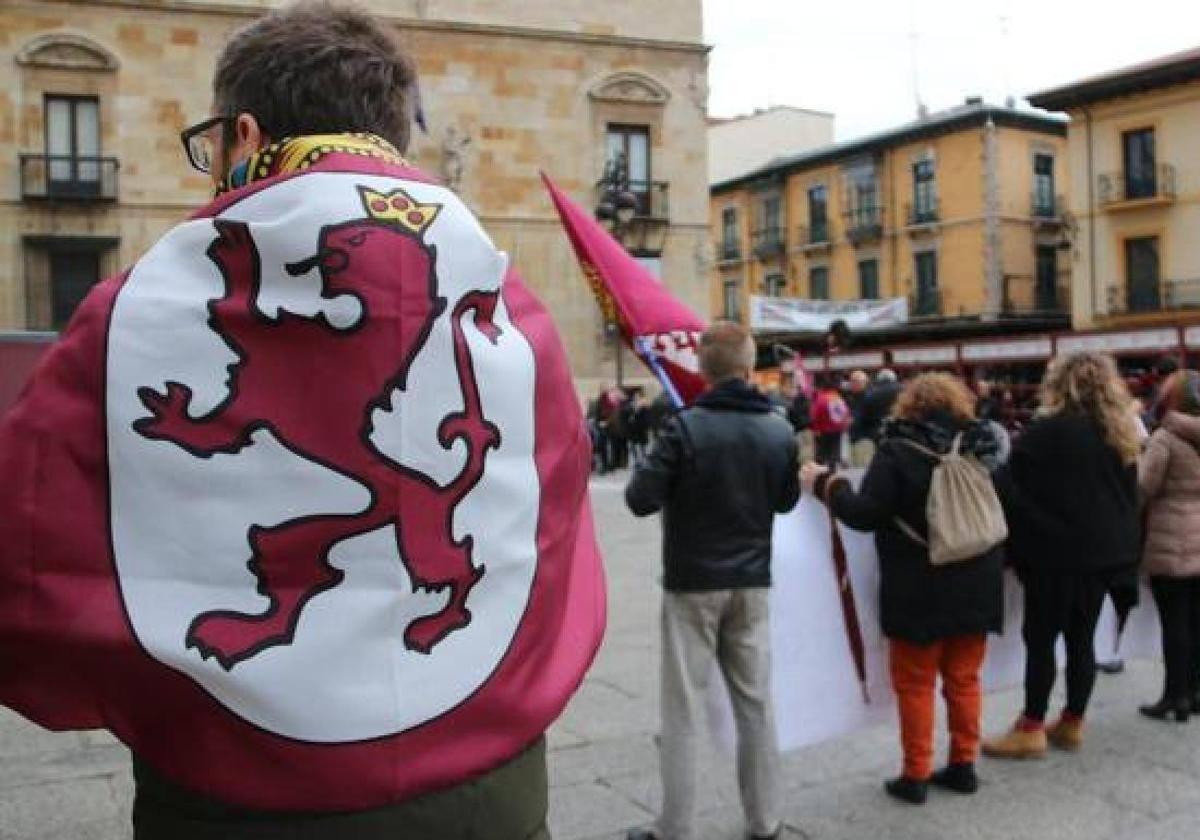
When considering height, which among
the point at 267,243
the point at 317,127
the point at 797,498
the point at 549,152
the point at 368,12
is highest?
the point at 549,152

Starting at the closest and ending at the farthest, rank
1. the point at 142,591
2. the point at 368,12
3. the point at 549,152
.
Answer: the point at 142,591
the point at 368,12
the point at 549,152

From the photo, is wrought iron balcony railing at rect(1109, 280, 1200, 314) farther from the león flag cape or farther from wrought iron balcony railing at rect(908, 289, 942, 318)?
the león flag cape

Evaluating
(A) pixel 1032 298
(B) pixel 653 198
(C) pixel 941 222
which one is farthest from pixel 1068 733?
(A) pixel 1032 298

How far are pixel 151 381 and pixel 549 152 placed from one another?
24939 millimetres

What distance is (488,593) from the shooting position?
1434 millimetres

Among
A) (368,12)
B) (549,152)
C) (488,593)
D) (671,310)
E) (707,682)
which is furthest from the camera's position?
(549,152)

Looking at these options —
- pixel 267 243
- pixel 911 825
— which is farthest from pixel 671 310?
pixel 267 243

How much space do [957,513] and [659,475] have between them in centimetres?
118

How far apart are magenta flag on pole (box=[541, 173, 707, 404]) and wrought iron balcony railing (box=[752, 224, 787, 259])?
42373mm

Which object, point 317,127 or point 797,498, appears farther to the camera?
point 797,498

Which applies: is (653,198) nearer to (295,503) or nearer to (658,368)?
(658,368)

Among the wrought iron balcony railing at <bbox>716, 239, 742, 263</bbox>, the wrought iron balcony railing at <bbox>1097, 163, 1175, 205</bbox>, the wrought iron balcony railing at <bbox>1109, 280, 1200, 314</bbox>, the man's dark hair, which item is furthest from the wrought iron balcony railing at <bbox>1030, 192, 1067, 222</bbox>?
→ the man's dark hair

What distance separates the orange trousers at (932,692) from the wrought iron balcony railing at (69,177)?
71.8ft

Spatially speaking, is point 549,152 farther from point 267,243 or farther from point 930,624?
point 267,243
